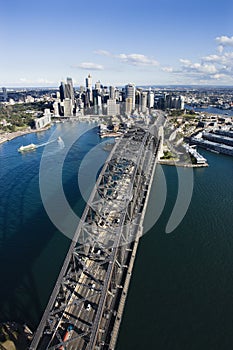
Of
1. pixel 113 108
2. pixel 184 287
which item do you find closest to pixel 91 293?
pixel 184 287

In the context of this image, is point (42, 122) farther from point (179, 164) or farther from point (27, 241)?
point (27, 241)

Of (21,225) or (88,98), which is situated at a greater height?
(88,98)

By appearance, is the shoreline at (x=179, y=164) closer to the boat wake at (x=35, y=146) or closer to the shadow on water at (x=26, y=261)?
the shadow on water at (x=26, y=261)

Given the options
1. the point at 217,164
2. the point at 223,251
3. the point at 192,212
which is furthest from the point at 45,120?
the point at 223,251

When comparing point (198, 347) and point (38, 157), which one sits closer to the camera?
point (198, 347)

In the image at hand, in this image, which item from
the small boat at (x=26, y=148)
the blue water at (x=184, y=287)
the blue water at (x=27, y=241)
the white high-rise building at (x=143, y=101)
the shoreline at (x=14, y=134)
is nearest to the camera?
the blue water at (x=184, y=287)

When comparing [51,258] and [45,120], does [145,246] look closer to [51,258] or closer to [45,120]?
[51,258]

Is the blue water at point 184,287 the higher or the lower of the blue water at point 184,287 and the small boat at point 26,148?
the lower

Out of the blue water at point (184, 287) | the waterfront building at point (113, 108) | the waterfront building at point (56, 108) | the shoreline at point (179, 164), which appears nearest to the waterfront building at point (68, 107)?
the waterfront building at point (56, 108)
